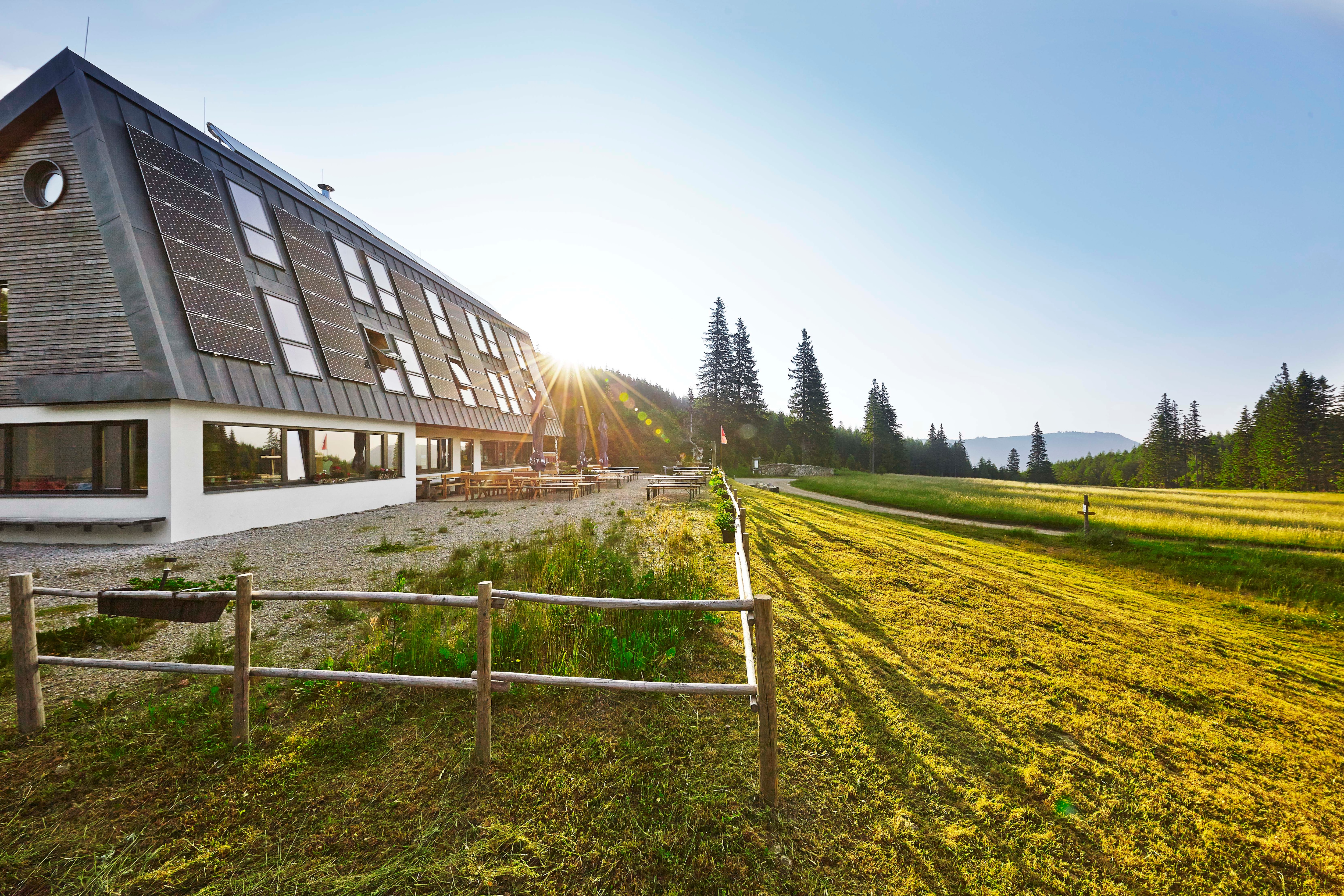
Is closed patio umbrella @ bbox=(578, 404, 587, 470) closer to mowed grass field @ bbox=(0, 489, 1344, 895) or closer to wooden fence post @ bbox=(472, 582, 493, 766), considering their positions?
mowed grass field @ bbox=(0, 489, 1344, 895)

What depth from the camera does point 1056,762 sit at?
345 cm

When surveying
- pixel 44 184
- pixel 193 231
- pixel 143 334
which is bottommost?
pixel 143 334

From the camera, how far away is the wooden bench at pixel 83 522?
9.13 metres

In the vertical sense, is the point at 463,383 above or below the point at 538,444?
above

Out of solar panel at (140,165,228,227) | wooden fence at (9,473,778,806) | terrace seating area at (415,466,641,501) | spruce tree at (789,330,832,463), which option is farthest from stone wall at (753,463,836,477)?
wooden fence at (9,473,778,806)

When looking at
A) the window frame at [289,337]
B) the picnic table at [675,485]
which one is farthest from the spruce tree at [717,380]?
the window frame at [289,337]

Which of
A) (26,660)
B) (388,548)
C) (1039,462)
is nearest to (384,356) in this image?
(388,548)

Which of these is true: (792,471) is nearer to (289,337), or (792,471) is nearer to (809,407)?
(809,407)

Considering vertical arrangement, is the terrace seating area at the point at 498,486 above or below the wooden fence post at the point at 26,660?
above

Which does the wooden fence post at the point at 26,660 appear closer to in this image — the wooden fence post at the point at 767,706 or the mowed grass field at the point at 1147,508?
the wooden fence post at the point at 767,706

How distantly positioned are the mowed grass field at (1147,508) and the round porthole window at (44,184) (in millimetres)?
25948

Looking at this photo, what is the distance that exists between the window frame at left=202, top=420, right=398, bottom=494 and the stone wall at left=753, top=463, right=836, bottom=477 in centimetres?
3041

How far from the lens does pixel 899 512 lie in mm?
19297

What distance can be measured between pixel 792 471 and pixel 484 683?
1621 inches
